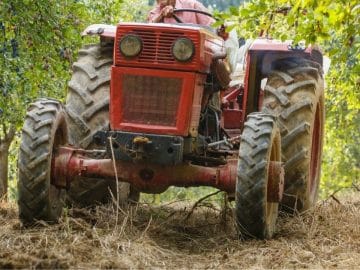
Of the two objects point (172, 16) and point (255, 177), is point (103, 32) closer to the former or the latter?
point (172, 16)

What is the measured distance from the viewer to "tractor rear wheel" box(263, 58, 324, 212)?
7180mm

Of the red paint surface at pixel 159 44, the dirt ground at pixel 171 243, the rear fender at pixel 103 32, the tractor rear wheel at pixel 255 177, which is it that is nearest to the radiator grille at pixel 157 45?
the red paint surface at pixel 159 44

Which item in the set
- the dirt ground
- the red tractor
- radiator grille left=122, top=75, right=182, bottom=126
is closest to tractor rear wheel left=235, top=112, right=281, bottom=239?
the red tractor

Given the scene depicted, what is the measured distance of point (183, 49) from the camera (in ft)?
20.5

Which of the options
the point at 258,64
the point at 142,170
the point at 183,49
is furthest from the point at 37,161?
the point at 258,64

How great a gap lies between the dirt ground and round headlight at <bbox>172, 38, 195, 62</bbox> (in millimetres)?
1325

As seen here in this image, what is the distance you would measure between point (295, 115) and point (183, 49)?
1484 millimetres

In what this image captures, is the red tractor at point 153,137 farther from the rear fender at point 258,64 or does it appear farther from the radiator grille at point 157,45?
the rear fender at point 258,64

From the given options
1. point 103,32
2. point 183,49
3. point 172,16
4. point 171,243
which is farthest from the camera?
point 172,16

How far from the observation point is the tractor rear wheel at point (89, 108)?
7012 millimetres

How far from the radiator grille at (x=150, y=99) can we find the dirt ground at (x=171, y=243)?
31.5 inches

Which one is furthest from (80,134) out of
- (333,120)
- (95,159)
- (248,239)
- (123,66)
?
(333,120)

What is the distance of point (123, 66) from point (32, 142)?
0.92 meters

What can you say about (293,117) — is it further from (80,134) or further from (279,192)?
→ (80,134)
